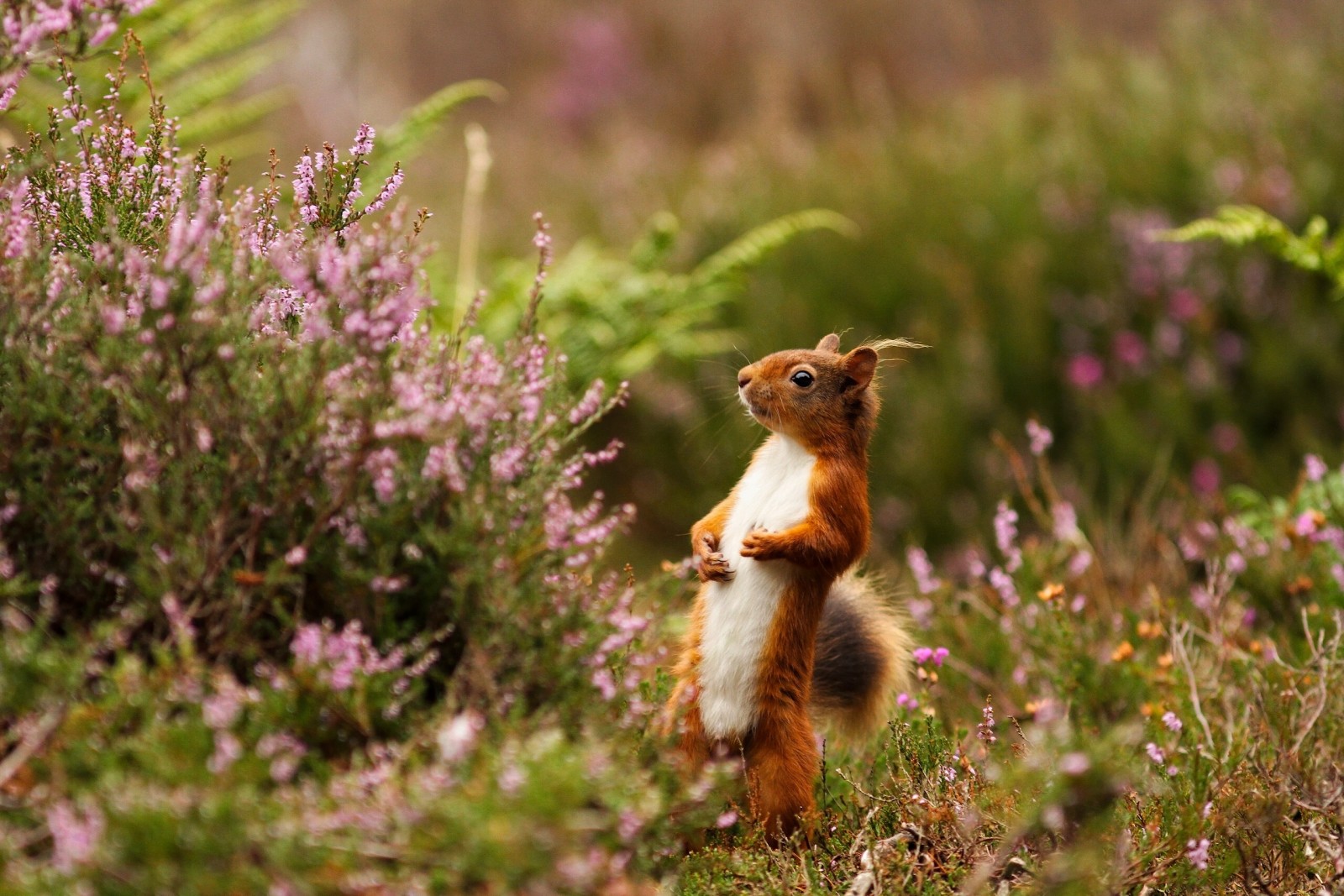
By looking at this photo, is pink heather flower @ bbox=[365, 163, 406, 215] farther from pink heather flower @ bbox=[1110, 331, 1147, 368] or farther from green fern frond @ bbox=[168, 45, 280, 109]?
pink heather flower @ bbox=[1110, 331, 1147, 368]

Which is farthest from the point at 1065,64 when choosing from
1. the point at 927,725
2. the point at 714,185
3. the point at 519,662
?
the point at 519,662

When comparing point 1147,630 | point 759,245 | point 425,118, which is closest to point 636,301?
point 759,245

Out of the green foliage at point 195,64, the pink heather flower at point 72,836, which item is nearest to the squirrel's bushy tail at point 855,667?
the pink heather flower at point 72,836

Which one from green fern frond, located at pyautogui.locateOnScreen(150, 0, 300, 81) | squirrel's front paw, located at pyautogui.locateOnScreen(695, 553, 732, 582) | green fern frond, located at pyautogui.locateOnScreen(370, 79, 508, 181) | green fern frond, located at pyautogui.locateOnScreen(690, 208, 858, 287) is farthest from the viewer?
green fern frond, located at pyautogui.locateOnScreen(150, 0, 300, 81)

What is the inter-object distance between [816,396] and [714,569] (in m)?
0.44

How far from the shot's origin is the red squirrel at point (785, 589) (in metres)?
2.64

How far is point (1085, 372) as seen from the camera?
7738 mm

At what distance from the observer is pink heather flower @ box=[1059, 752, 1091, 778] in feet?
6.17

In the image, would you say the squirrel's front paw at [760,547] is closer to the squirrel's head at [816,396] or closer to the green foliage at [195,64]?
the squirrel's head at [816,396]

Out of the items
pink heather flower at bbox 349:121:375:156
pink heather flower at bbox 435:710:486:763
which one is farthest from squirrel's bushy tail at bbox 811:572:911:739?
pink heather flower at bbox 349:121:375:156

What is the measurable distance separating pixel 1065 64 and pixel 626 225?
3702 mm

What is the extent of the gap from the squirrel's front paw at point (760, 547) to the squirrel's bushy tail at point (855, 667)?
47 cm

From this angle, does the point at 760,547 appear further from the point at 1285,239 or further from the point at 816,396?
the point at 1285,239

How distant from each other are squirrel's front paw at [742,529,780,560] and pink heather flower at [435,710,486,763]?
864mm
